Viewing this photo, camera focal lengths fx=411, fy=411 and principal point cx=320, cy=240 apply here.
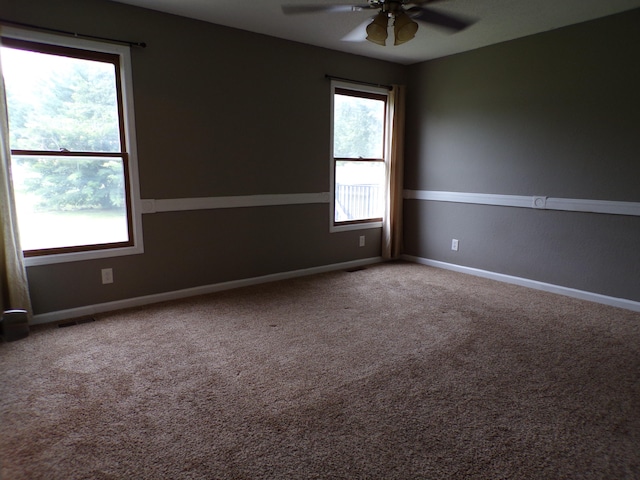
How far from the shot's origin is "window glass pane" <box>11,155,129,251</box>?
310 centimetres

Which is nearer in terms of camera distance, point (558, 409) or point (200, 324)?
point (558, 409)

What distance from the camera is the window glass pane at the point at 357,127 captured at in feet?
15.7

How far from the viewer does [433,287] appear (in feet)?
14.0

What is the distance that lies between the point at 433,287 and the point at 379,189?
5.26 feet

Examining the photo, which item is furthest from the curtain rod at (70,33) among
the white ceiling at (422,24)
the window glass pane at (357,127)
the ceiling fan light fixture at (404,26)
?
the window glass pane at (357,127)

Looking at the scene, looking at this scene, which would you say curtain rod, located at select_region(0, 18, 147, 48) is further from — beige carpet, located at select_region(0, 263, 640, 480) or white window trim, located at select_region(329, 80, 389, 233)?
beige carpet, located at select_region(0, 263, 640, 480)

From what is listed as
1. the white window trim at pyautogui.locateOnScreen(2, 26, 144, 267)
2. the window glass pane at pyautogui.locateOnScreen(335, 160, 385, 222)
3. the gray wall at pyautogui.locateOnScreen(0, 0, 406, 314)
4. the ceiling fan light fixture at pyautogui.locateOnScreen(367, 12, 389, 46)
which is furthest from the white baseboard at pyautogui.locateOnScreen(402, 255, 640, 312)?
the white window trim at pyautogui.locateOnScreen(2, 26, 144, 267)

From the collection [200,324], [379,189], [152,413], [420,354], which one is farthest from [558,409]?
[379,189]

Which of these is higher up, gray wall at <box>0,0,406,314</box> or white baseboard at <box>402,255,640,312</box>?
gray wall at <box>0,0,406,314</box>

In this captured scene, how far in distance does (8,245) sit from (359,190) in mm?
3573

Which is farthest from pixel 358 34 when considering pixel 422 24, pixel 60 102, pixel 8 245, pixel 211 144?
pixel 8 245

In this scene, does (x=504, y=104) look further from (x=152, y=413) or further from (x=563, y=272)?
(x=152, y=413)

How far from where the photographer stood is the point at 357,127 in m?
4.98

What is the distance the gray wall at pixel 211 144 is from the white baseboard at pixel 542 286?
145 cm
